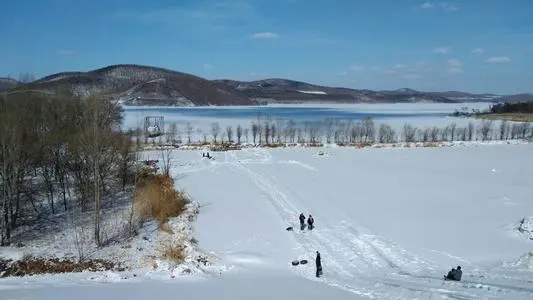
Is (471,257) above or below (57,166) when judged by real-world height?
below

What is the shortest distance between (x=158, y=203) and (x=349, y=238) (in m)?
14.0

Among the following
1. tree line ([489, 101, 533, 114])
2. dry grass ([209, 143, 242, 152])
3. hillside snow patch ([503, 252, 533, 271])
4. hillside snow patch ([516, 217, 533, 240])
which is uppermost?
tree line ([489, 101, 533, 114])

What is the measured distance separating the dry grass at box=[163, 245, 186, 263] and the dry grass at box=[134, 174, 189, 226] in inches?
186

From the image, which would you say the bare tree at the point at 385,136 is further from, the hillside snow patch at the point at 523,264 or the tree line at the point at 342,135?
the hillside snow patch at the point at 523,264

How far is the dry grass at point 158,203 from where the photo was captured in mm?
30359

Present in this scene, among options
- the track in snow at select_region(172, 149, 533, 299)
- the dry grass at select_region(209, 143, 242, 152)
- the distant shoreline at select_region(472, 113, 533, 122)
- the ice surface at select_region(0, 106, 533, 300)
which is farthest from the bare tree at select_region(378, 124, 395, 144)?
the track in snow at select_region(172, 149, 533, 299)

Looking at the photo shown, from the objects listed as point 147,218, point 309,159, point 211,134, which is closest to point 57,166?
point 147,218

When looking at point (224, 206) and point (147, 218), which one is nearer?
point (147, 218)

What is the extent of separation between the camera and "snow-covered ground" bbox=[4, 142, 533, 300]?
16.1 metres

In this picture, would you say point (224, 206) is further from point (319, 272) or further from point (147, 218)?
point (319, 272)

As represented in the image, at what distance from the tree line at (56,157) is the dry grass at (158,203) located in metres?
2.82

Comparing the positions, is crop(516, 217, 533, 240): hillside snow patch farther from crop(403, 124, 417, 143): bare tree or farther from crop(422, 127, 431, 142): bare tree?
crop(422, 127, 431, 142): bare tree

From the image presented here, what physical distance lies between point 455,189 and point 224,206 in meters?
19.9

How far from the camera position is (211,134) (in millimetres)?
101938
